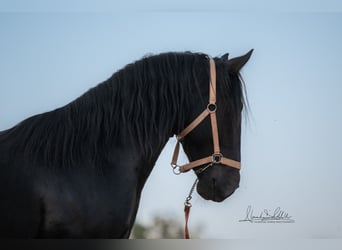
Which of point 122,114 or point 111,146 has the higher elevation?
point 122,114

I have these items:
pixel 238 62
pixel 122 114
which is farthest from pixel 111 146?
pixel 238 62

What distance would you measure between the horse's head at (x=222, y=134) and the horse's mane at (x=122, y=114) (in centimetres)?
1

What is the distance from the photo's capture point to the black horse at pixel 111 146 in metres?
1.35

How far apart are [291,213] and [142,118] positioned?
1364 millimetres

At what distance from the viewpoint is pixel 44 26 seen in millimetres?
2607

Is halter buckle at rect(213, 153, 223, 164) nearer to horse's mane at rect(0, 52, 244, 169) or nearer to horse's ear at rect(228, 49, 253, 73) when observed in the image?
horse's mane at rect(0, 52, 244, 169)

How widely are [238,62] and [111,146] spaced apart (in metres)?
0.59

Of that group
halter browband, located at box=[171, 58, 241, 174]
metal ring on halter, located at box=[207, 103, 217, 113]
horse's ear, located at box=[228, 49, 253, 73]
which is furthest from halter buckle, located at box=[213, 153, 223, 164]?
horse's ear, located at box=[228, 49, 253, 73]

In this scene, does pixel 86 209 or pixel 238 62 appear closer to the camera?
pixel 86 209

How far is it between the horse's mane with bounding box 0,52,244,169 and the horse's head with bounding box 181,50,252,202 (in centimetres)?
1

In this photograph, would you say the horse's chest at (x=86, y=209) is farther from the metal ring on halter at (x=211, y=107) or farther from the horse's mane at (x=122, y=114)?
the metal ring on halter at (x=211, y=107)

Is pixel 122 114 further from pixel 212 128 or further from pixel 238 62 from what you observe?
pixel 238 62

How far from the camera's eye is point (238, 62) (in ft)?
5.24

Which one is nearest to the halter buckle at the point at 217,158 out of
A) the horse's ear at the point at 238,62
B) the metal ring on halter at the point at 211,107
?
the metal ring on halter at the point at 211,107
